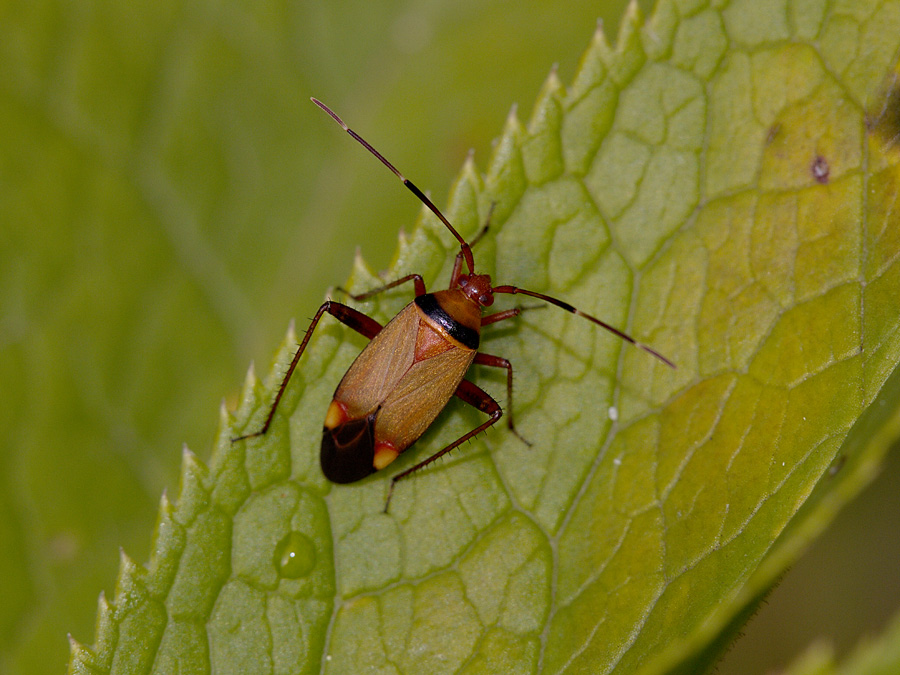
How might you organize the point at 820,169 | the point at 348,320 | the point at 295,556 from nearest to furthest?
the point at 295,556
the point at 820,169
the point at 348,320

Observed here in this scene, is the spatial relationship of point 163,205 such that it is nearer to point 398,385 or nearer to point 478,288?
point 398,385

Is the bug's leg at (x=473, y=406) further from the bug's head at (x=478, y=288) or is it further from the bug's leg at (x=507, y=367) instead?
the bug's head at (x=478, y=288)

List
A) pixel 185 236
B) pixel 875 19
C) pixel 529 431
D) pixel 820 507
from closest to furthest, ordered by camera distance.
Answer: pixel 820 507 → pixel 875 19 → pixel 529 431 → pixel 185 236

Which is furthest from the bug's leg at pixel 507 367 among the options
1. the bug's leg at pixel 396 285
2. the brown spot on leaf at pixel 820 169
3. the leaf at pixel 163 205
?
the brown spot on leaf at pixel 820 169

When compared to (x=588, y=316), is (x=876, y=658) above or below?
below

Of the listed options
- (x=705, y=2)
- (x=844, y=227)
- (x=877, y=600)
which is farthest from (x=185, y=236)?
(x=877, y=600)

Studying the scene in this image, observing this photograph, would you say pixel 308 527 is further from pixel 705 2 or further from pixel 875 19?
pixel 875 19

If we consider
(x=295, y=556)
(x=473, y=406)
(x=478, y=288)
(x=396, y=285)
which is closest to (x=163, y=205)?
(x=396, y=285)

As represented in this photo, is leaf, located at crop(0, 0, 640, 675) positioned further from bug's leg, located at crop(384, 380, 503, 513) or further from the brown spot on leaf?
the brown spot on leaf
